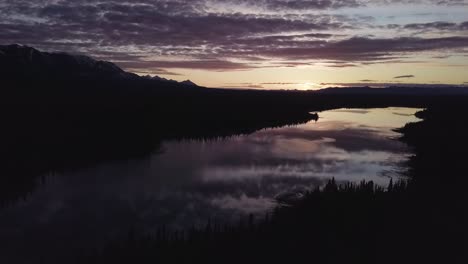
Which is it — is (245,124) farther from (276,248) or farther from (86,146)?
(276,248)

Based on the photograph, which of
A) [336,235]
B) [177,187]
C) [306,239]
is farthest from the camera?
[177,187]

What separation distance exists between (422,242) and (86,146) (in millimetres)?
42652

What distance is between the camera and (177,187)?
3588cm

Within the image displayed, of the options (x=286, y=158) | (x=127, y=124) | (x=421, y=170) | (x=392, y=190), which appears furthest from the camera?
(x=127, y=124)

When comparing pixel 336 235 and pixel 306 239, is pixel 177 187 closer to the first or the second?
pixel 306 239

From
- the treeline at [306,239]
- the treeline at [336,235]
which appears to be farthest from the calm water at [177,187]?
the treeline at [306,239]

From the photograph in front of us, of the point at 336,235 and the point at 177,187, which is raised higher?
the point at 336,235

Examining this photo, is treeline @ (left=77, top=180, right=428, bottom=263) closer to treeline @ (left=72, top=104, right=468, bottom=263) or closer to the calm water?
treeline @ (left=72, top=104, right=468, bottom=263)

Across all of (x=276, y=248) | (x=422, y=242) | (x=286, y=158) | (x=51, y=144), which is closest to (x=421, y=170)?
(x=286, y=158)

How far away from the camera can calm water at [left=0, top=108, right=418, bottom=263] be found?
25281mm

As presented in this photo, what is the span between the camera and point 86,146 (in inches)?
2154

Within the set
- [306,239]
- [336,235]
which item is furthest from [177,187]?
[336,235]

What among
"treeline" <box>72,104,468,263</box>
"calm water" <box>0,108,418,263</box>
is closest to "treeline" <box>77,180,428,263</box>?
"treeline" <box>72,104,468,263</box>

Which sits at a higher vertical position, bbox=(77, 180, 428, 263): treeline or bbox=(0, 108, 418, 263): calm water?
bbox=(77, 180, 428, 263): treeline
